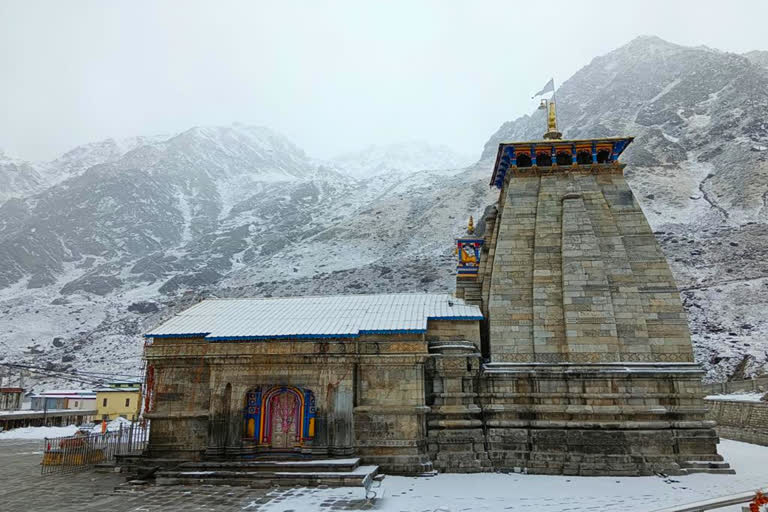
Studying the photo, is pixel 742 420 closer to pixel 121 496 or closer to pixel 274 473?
pixel 274 473

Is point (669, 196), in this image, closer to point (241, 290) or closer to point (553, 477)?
point (241, 290)

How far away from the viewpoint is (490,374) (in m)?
17.3

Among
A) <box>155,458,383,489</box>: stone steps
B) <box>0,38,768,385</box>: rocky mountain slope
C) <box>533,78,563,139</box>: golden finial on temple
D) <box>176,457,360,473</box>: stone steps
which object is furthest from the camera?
<box>0,38,768,385</box>: rocky mountain slope

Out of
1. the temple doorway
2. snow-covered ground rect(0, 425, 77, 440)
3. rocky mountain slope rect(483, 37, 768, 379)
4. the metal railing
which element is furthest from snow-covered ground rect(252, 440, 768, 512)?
rocky mountain slope rect(483, 37, 768, 379)

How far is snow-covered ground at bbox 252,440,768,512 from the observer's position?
12.7 meters

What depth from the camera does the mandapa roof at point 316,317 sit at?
17.6 meters

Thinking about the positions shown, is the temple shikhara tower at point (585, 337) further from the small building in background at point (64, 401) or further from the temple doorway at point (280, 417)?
the small building in background at point (64, 401)

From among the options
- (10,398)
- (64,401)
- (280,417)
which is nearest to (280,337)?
(280,417)

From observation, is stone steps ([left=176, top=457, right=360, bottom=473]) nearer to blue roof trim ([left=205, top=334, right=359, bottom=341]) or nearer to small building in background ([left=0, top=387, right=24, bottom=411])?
blue roof trim ([left=205, top=334, right=359, bottom=341])

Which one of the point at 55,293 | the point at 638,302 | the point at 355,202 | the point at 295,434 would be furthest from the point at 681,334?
the point at 355,202

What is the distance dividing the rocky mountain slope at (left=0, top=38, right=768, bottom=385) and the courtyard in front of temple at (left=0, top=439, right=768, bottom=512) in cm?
2903

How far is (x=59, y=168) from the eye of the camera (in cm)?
19162

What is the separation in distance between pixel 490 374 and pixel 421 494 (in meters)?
4.90

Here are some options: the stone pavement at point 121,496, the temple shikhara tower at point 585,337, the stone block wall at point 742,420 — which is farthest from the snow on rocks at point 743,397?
the stone pavement at point 121,496
